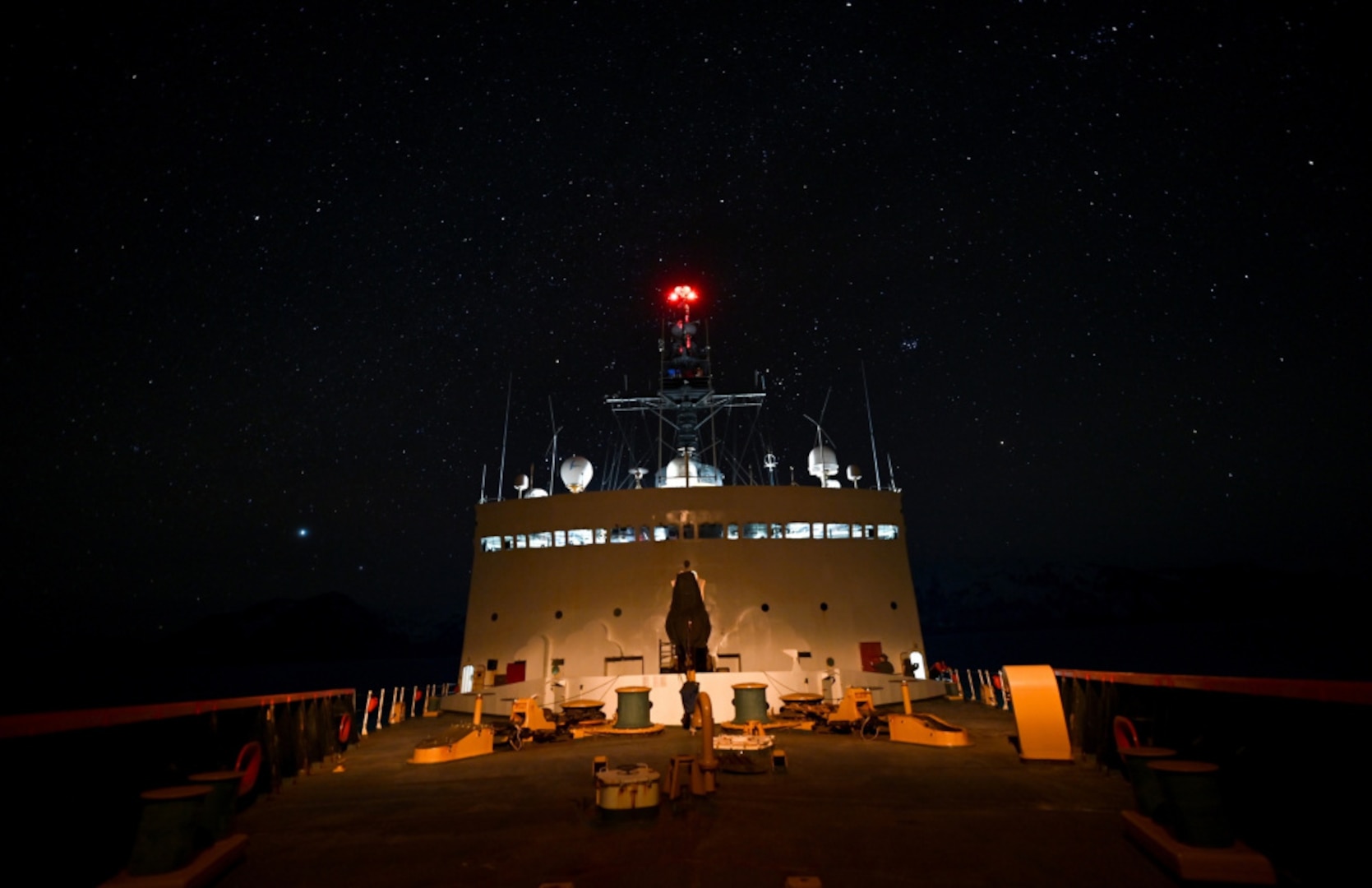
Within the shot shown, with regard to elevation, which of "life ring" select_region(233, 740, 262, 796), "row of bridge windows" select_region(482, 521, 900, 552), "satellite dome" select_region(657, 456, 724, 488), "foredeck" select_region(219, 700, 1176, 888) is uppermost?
"satellite dome" select_region(657, 456, 724, 488)

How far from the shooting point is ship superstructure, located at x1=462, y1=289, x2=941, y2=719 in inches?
806

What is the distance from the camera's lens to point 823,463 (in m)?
26.4

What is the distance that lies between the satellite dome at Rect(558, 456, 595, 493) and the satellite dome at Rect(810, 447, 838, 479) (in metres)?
8.82

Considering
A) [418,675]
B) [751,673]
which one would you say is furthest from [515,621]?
[418,675]

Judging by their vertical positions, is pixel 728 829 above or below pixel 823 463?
below

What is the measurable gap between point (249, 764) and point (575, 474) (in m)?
18.0

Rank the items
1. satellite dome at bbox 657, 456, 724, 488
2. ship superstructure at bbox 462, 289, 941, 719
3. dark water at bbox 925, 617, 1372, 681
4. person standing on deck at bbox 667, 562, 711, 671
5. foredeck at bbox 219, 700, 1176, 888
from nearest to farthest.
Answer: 1. foredeck at bbox 219, 700, 1176, 888
2. person standing on deck at bbox 667, 562, 711, 671
3. ship superstructure at bbox 462, 289, 941, 719
4. satellite dome at bbox 657, 456, 724, 488
5. dark water at bbox 925, 617, 1372, 681

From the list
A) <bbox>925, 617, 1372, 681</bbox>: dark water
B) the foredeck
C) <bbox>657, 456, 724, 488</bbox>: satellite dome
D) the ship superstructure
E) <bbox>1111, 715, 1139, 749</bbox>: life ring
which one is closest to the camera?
the foredeck

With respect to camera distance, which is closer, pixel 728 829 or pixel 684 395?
pixel 728 829

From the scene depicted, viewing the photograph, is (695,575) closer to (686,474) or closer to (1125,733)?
(686,474)

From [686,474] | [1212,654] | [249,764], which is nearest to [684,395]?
[686,474]

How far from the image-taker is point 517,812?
7.51 meters

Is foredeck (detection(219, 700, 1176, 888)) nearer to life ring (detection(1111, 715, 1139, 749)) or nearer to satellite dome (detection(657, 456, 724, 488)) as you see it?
life ring (detection(1111, 715, 1139, 749))

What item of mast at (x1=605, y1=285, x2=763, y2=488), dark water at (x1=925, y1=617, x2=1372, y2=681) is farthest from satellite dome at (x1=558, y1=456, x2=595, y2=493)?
dark water at (x1=925, y1=617, x2=1372, y2=681)
